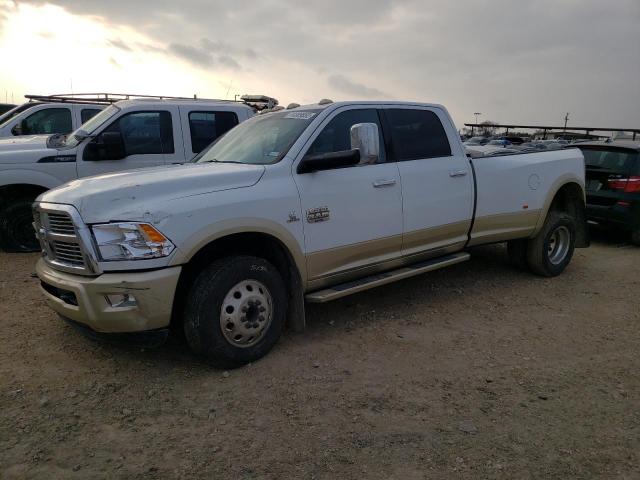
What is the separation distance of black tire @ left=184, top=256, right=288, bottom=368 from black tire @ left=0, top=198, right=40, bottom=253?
4.37 metres

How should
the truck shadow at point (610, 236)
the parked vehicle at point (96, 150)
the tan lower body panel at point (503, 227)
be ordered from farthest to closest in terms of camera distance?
the truck shadow at point (610, 236)
the parked vehicle at point (96, 150)
the tan lower body panel at point (503, 227)

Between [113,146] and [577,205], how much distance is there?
5835 mm

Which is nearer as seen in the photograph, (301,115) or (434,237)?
(301,115)

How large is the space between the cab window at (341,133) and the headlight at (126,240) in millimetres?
1461

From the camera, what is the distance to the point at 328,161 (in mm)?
3830

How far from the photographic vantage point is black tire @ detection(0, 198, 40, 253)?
6.55 metres

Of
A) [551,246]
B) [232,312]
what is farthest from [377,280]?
[551,246]

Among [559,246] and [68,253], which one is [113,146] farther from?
[559,246]

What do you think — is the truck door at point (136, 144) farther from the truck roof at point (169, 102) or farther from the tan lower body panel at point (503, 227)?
the tan lower body panel at point (503, 227)

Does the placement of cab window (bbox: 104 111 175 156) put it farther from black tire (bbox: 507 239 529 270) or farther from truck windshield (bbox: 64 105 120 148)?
black tire (bbox: 507 239 529 270)

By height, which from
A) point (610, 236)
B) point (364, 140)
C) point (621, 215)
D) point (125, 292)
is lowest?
point (610, 236)

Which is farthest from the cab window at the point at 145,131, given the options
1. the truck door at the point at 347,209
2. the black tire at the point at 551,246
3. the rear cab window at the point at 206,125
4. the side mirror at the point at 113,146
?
the black tire at the point at 551,246

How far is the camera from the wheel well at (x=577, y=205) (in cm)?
625

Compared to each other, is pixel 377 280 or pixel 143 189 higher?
pixel 143 189
